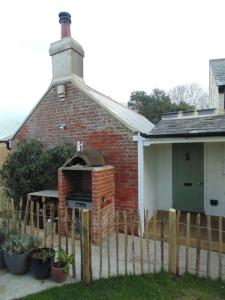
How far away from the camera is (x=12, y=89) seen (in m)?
14.7

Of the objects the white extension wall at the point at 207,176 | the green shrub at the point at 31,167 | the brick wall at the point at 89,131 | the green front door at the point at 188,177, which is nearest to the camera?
the brick wall at the point at 89,131

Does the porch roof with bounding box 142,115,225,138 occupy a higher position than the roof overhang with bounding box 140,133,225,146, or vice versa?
the porch roof with bounding box 142,115,225,138

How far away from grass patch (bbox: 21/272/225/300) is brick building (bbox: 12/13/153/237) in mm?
2752

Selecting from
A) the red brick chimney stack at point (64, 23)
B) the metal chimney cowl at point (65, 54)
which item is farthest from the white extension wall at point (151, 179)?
the red brick chimney stack at point (64, 23)

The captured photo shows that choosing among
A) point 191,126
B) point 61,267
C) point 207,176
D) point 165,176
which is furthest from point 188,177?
point 61,267

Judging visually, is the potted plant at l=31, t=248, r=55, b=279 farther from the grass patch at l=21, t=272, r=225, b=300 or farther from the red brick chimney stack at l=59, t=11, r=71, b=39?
the red brick chimney stack at l=59, t=11, r=71, b=39

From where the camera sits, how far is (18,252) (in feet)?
15.0

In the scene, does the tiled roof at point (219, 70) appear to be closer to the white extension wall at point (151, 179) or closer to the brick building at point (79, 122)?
the brick building at point (79, 122)

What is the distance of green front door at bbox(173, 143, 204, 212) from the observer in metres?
8.46

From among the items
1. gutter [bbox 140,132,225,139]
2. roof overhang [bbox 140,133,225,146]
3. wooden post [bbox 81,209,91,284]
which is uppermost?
gutter [bbox 140,132,225,139]

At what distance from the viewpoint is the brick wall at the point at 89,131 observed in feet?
22.7

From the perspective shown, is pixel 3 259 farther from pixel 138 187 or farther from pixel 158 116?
pixel 158 116

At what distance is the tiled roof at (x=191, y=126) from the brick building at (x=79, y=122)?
2.52 feet

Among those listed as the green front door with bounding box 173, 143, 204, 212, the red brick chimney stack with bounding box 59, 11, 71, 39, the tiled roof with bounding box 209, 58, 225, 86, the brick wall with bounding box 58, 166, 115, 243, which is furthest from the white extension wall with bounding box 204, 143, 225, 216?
the red brick chimney stack with bounding box 59, 11, 71, 39
